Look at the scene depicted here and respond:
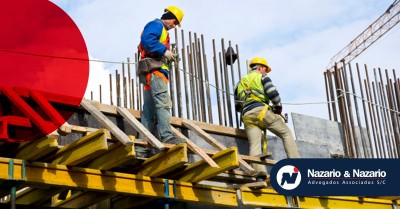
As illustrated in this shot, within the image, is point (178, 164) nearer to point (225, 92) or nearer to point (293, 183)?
point (293, 183)

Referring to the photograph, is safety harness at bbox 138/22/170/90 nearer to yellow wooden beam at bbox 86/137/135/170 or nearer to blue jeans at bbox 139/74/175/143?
blue jeans at bbox 139/74/175/143

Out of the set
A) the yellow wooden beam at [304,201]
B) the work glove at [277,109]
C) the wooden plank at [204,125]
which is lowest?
the yellow wooden beam at [304,201]

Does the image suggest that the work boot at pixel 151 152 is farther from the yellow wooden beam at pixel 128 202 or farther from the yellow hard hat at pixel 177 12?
the yellow hard hat at pixel 177 12

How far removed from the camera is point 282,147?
12727 millimetres

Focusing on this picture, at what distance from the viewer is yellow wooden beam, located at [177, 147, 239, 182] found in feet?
30.8

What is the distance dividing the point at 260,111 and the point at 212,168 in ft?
7.35

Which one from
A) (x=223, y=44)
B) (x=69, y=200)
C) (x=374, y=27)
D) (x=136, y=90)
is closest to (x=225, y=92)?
(x=223, y=44)

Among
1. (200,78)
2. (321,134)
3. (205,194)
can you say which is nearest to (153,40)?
(205,194)

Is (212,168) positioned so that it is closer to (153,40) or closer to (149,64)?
(149,64)

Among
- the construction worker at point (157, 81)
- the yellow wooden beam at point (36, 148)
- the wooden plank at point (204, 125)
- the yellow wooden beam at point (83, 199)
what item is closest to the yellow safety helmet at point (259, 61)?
the wooden plank at point (204, 125)

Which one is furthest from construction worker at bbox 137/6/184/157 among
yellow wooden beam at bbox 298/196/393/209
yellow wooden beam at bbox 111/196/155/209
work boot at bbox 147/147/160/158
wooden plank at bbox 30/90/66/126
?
yellow wooden beam at bbox 298/196/393/209

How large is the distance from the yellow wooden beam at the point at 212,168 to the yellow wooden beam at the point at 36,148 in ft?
6.62

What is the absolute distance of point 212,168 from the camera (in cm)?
945

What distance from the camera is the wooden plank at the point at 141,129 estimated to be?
912cm
